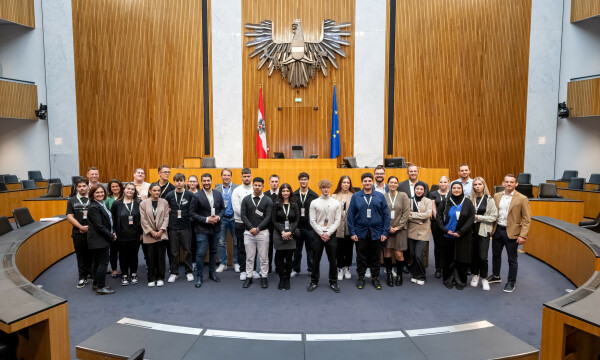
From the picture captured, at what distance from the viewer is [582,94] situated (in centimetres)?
959

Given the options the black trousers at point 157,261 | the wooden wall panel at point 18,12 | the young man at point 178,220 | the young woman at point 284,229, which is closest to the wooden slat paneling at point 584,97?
the young woman at point 284,229

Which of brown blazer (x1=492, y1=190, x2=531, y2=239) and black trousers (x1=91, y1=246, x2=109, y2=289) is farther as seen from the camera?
brown blazer (x1=492, y1=190, x2=531, y2=239)

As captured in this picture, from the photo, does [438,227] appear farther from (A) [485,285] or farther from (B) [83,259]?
(B) [83,259]

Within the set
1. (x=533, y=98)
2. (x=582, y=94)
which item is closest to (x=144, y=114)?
(x=533, y=98)

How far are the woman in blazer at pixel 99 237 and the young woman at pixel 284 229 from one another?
1.93 m

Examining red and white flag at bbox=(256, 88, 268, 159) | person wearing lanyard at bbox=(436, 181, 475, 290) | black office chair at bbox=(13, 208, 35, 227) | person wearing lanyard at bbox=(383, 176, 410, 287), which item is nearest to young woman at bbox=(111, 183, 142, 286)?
black office chair at bbox=(13, 208, 35, 227)

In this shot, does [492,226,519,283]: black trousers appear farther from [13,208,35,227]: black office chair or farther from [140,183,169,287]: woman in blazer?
[13,208,35,227]: black office chair

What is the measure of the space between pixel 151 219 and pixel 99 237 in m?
0.58

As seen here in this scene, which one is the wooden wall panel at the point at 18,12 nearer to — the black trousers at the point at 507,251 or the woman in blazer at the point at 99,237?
the woman in blazer at the point at 99,237

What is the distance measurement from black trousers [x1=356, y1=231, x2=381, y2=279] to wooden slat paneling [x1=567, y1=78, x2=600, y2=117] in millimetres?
8870

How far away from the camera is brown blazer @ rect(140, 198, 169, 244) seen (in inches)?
170

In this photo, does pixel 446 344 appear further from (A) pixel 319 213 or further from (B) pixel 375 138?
(B) pixel 375 138

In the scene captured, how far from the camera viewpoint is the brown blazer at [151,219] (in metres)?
4.31

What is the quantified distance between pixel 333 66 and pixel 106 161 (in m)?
7.27
